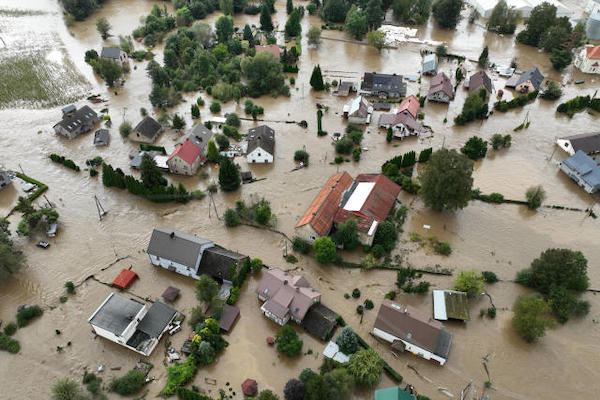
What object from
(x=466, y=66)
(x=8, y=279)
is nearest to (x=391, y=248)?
(x=8, y=279)

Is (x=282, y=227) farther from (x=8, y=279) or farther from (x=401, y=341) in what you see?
(x=8, y=279)

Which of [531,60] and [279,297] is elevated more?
[531,60]

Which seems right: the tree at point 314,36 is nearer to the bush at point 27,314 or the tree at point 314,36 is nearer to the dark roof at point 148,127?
the dark roof at point 148,127

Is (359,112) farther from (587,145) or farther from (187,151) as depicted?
(587,145)

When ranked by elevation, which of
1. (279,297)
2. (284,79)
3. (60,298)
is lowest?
(60,298)

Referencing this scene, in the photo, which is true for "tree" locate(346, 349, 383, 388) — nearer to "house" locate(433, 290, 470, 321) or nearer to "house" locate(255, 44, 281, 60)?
"house" locate(433, 290, 470, 321)

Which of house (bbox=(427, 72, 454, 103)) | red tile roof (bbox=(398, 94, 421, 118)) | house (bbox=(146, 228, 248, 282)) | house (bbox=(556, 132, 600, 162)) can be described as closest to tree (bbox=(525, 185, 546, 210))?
house (bbox=(556, 132, 600, 162))

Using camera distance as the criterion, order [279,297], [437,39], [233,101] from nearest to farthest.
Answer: [279,297], [233,101], [437,39]
